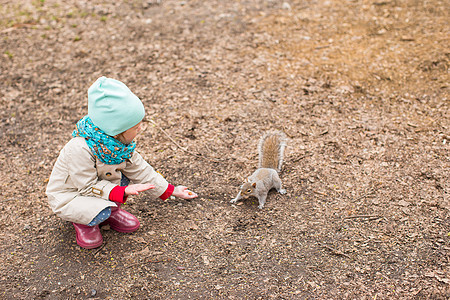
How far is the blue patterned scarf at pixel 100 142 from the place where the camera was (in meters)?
2.51

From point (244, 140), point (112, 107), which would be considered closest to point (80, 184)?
point (112, 107)

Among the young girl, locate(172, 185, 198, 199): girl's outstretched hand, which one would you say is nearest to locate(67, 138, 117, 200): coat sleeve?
the young girl

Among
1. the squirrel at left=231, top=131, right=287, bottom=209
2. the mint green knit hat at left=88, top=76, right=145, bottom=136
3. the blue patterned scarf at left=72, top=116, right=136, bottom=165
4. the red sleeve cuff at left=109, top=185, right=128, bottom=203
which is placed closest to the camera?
the mint green knit hat at left=88, top=76, right=145, bottom=136

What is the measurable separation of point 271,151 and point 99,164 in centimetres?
144

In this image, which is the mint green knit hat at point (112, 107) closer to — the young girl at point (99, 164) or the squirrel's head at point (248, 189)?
the young girl at point (99, 164)

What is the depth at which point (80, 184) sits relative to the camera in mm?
2613

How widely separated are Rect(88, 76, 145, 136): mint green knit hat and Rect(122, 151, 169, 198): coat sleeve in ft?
1.43

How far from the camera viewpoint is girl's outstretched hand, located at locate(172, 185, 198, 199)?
123 inches

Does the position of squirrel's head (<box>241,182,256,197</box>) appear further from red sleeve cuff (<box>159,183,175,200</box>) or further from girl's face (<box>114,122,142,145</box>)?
girl's face (<box>114,122,142,145</box>)

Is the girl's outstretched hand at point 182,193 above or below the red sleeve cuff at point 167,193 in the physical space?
below

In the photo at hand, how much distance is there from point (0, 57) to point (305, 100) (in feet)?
13.6

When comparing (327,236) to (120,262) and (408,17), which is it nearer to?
(120,262)

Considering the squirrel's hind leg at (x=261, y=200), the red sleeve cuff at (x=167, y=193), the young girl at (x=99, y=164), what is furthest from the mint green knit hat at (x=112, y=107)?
the squirrel's hind leg at (x=261, y=200)

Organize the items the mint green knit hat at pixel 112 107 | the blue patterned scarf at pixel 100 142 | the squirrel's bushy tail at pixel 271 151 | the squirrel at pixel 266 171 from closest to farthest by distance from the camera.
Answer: the mint green knit hat at pixel 112 107
the blue patterned scarf at pixel 100 142
the squirrel at pixel 266 171
the squirrel's bushy tail at pixel 271 151
